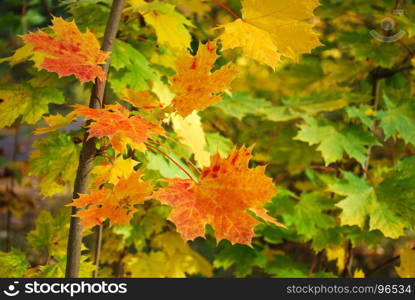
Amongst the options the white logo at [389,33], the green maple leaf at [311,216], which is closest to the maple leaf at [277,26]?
the green maple leaf at [311,216]

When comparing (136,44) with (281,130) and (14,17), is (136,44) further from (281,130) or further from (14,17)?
(14,17)

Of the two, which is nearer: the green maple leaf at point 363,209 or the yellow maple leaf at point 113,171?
the yellow maple leaf at point 113,171

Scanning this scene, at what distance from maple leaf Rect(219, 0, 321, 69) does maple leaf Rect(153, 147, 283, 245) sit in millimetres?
271

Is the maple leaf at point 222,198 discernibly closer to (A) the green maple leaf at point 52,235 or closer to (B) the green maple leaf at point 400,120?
(A) the green maple leaf at point 52,235

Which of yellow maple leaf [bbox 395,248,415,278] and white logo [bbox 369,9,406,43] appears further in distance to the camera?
white logo [bbox 369,9,406,43]

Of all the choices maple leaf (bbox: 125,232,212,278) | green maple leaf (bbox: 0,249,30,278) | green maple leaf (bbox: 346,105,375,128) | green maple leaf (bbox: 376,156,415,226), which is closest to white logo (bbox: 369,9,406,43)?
green maple leaf (bbox: 346,105,375,128)

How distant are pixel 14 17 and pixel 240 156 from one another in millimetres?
3243

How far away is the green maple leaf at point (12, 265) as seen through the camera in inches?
55.6

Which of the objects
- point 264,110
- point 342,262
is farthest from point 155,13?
point 342,262

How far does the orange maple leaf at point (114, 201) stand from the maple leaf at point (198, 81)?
0.20 metres

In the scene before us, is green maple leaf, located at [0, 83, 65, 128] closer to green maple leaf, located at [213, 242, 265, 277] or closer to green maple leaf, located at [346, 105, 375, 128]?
green maple leaf, located at [213, 242, 265, 277]

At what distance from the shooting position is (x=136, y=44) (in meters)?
1.86

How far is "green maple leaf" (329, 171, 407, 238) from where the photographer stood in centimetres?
183

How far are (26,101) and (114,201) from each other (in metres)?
0.66
